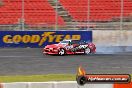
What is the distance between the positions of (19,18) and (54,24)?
262 centimetres

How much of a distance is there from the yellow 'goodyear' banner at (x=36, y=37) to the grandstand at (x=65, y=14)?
4.19ft

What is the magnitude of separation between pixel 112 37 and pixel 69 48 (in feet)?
18.3

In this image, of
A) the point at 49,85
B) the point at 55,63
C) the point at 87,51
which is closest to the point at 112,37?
the point at 87,51

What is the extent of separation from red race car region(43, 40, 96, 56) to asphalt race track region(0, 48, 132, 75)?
557 mm

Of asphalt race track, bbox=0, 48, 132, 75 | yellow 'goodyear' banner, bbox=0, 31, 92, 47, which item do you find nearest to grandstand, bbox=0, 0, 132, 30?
yellow 'goodyear' banner, bbox=0, 31, 92, 47

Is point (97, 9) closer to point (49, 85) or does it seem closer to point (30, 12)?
point (30, 12)

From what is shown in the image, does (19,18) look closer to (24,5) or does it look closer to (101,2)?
(24,5)

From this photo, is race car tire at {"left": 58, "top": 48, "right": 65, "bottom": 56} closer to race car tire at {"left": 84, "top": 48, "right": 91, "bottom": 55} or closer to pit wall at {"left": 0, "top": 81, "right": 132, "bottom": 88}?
race car tire at {"left": 84, "top": 48, "right": 91, "bottom": 55}

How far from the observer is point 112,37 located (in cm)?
2988

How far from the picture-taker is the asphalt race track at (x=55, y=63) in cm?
1792

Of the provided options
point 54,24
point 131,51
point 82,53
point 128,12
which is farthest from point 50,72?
point 128,12

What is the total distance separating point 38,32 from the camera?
29797 millimetres

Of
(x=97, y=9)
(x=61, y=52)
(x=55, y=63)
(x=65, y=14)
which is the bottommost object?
(x=55, y=63)

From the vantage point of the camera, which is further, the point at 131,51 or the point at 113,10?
the point at 113,10
